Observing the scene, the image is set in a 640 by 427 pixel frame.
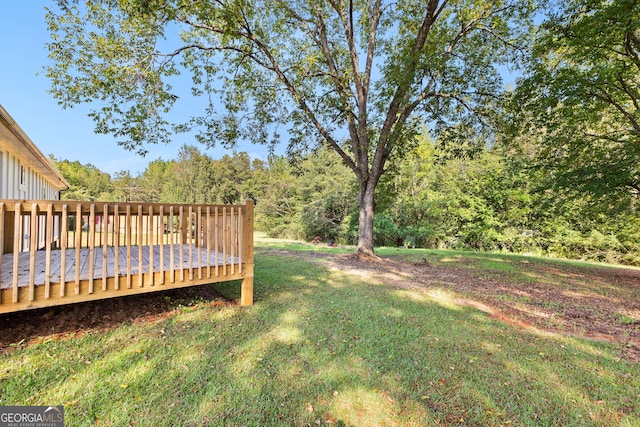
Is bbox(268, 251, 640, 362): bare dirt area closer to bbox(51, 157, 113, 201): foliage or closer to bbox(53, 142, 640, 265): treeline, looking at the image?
bbox(53, 142, 640, 265): treeline

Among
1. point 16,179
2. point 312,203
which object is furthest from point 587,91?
point 312,203

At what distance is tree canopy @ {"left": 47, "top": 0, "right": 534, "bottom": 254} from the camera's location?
22.5 ft

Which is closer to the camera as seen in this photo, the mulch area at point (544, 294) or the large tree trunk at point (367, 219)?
the mulch area at point (544, 294)

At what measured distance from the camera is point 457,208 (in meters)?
18.6

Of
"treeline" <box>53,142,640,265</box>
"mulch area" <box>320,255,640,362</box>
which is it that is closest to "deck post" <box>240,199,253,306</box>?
"mulch area" <box>320,255,640,362</box>

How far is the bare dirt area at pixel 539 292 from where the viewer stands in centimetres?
372

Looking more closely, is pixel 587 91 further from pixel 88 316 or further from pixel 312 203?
pixel 312 203

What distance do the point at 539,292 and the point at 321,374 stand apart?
5.32 meters

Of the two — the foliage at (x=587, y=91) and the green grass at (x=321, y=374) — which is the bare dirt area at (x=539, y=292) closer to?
the green grass at (x=321, y=374)

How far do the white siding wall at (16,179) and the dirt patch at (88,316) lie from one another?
13.2 ft

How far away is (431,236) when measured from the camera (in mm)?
19547

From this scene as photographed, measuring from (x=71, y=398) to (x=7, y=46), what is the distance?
11562 millimetres

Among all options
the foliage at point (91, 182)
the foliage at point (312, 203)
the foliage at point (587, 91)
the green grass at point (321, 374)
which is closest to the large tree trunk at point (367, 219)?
the foliage at point (587, 91)

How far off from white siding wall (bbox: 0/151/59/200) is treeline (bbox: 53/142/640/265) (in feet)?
23.6
